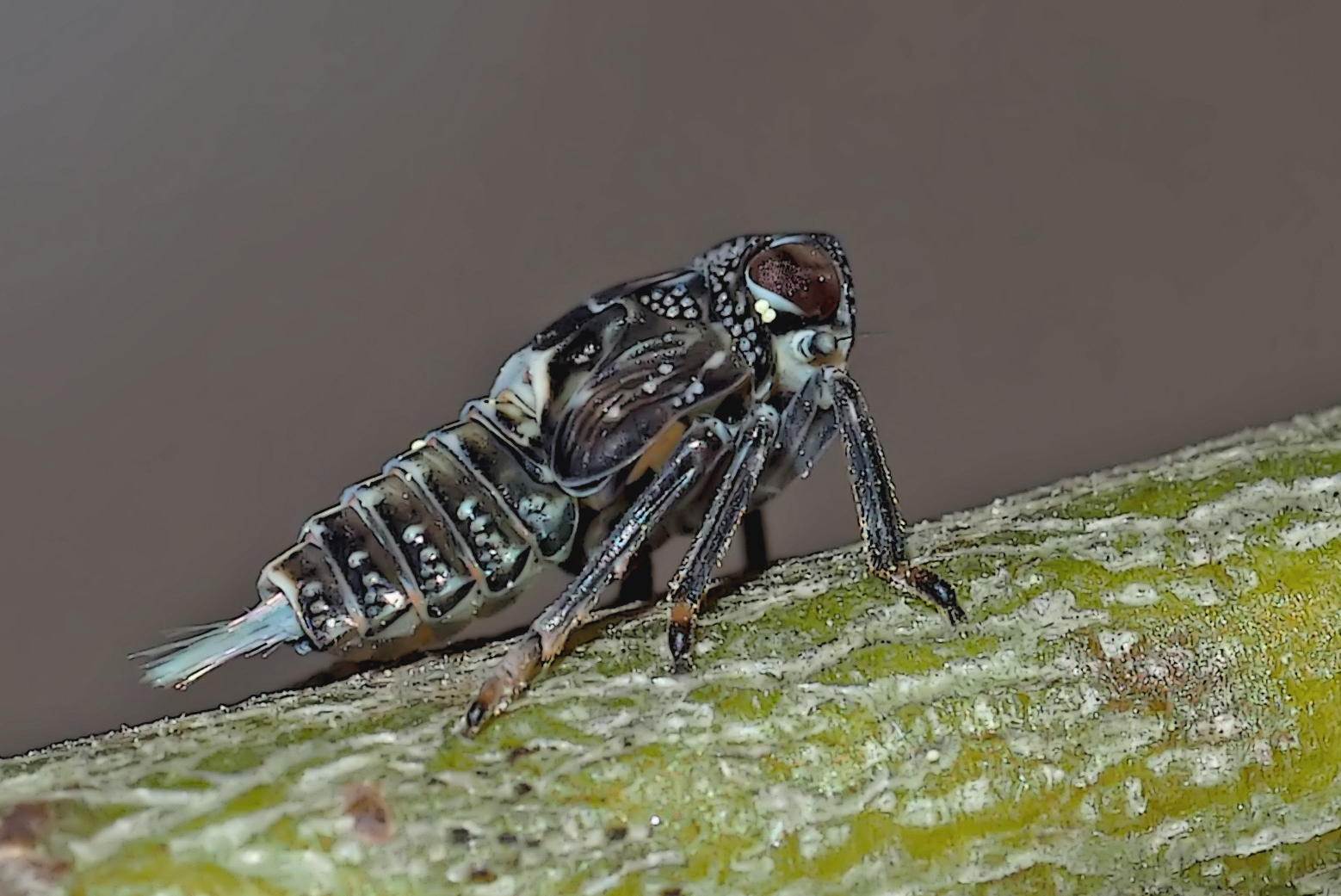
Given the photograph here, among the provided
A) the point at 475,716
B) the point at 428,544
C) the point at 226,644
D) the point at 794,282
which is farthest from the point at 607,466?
the point at 475,716

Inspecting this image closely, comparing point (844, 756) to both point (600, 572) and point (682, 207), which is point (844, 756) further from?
point (682, 207)

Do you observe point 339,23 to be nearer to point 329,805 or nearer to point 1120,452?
point 1120,452

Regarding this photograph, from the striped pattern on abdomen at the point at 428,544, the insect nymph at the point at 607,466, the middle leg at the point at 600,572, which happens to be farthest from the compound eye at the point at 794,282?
the striped pattern on abdomen at the point at 428,544

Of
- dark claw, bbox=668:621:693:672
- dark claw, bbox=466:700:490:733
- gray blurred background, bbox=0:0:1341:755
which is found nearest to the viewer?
dark claw, bbox=466:700:490:733

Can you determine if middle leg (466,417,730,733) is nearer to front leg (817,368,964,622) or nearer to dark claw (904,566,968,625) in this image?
front leg (817,368,964,622)

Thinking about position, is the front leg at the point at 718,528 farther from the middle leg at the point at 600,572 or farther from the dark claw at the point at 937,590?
the dark claw at the point at 937,590

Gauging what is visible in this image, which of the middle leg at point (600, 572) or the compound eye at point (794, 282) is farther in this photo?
the compound eye at point (794, 282)

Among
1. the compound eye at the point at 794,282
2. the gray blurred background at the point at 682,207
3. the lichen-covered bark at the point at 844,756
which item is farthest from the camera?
the gray blurred background at the point at 682,207

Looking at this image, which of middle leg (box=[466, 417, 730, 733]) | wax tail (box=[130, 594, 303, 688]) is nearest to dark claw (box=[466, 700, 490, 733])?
middle leg (box=[466, 417, 730, 733])
